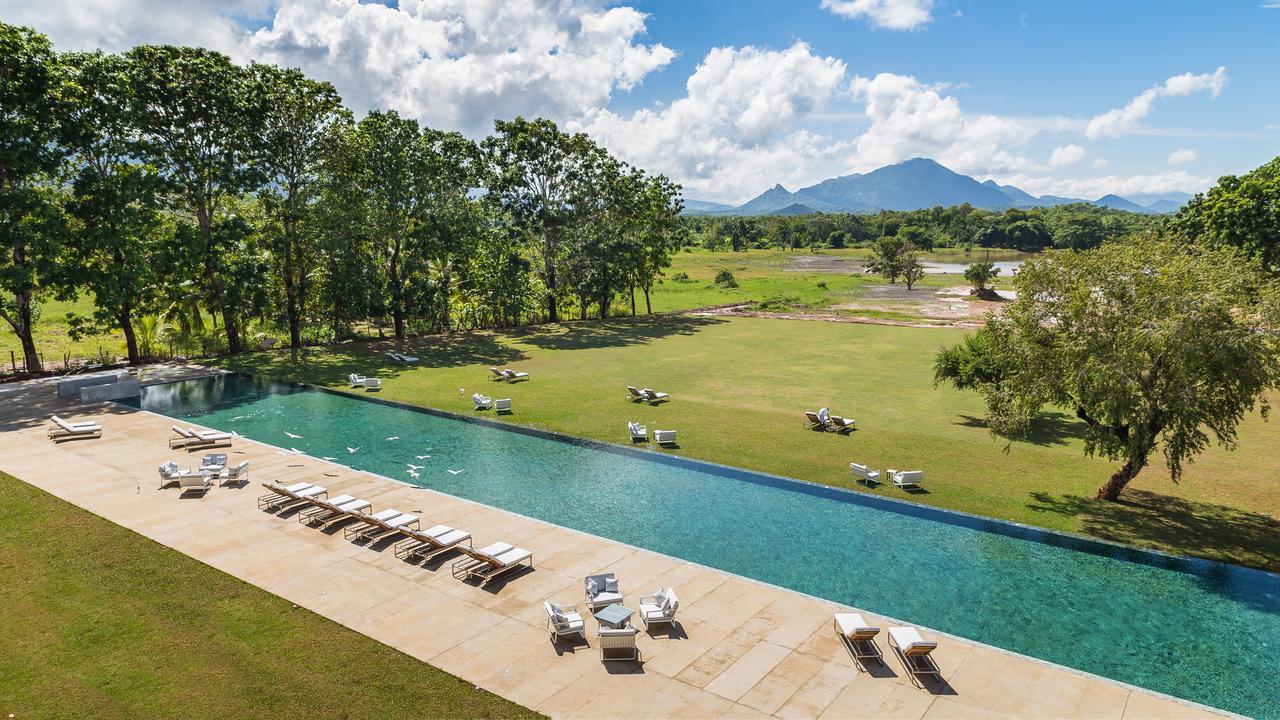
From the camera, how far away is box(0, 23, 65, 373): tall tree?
28703 mm

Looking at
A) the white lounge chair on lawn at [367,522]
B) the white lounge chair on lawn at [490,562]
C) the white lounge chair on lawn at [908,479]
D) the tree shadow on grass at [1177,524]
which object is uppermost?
the white lounge chair on lawn at [367,522]

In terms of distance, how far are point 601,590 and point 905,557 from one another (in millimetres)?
7640

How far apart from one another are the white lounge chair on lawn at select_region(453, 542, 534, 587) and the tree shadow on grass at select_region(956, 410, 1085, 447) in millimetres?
18670

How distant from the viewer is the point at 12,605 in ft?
41.7

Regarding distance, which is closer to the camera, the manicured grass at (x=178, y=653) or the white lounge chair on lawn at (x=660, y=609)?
the manicured grass at (x=178, y=653)

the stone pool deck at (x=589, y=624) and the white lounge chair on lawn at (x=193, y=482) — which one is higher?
the white lounge chair on lawn at (x=193, y=482)

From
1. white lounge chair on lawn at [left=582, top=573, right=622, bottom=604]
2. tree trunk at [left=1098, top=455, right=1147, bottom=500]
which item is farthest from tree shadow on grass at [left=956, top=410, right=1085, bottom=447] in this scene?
white lounge chair on lawn at [left=582, top=573, right=622, bottom=604]

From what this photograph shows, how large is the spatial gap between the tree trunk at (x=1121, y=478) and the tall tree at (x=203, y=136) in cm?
4200

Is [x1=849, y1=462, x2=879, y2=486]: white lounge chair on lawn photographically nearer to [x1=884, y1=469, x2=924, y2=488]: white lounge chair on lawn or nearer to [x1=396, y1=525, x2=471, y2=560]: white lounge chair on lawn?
[x1=884, y1=469, x2=924, y2=488]: white lounge chair on lawn

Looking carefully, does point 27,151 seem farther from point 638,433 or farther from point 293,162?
point 638,433

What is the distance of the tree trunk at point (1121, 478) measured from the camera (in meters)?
17.8

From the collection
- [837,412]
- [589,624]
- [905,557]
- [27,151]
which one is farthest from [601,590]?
[27,151]

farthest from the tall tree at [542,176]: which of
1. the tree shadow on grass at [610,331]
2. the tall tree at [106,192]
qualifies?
the tall tree at [106,192]

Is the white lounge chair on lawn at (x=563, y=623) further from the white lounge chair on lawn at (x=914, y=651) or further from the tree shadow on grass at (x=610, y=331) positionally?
the tree shadow on grass at (x=610, y=331)
